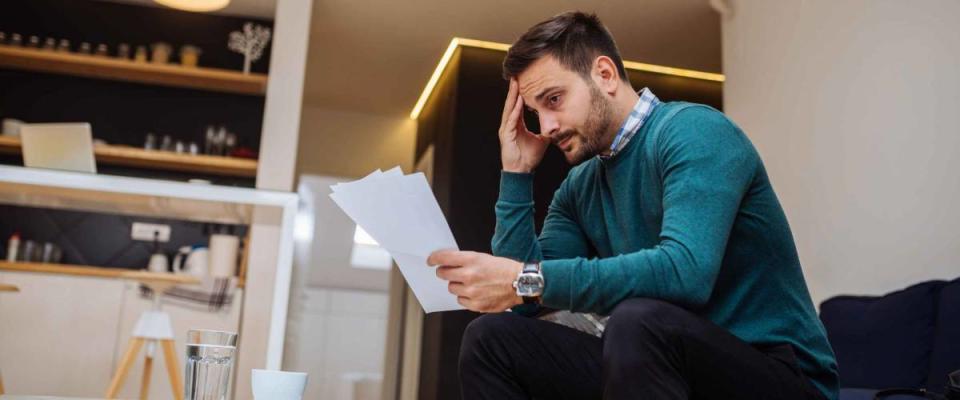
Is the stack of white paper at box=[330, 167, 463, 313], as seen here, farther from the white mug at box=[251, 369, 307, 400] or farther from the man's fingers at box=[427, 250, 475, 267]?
the white mug at box=[251, 369, 307, 400]

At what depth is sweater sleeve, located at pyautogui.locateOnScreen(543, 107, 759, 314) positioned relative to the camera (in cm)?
117

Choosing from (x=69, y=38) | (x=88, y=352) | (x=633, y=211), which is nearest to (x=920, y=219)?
(x=633, y=211)

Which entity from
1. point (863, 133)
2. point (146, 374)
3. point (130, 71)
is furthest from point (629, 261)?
point (130, 71)

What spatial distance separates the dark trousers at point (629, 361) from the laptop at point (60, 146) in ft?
9.63

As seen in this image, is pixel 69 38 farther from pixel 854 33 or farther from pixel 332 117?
pixel 854 33

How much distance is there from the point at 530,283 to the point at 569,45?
48cm

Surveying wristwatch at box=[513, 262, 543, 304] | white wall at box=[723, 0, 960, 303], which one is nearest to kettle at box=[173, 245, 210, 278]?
white wall at box=[723, 0, 960, 303]

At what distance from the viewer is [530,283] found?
1201 millimetres

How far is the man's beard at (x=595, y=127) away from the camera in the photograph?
4.85ft

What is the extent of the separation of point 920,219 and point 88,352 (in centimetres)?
365

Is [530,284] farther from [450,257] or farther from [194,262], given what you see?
[194,262]

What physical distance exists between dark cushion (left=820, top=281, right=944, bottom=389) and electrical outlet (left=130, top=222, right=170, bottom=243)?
3761 millimetres

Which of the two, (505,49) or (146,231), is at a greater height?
(505,49)

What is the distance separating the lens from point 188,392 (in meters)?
1.25
